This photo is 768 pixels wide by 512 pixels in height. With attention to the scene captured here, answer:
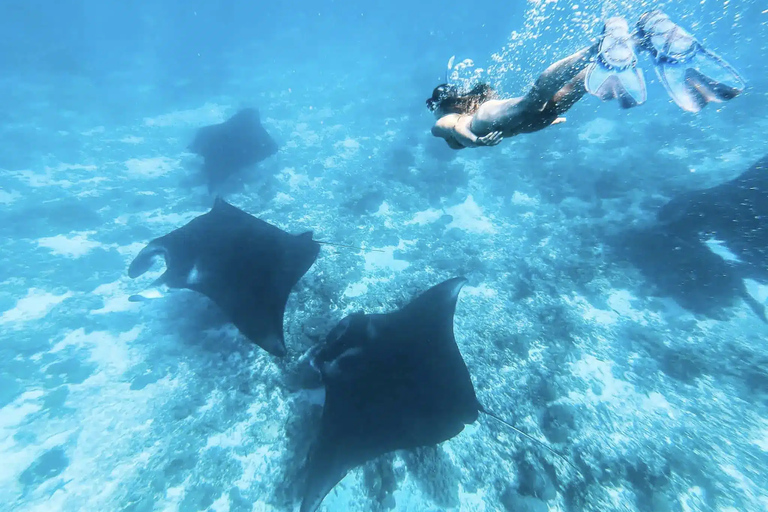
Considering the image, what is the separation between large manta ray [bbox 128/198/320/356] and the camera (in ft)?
20.4

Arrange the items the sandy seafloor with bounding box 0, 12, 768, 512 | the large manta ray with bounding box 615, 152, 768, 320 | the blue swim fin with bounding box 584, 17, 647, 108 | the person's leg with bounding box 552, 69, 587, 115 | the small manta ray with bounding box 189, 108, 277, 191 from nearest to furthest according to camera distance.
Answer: the blue swim fin with bounding box 584, 17, 647, 108, the person's leg with bounding box 552, 69, 587, 115, the sandy seafloor with bounding box 0, 12, 768, 512, the large manta ray with bounding box 615, 152, 768, 320, the small manta ray with bounding box 189, 108, 277, 191

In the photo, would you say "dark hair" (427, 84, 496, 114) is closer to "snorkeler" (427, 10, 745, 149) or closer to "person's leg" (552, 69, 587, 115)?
"snorkeler" (427, 10, 745, 149)

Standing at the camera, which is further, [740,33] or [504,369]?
[740,33]

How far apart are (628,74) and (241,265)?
663 cm

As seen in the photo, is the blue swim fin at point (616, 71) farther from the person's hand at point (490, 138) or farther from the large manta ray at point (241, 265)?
the large manta ray at point (241, 265)

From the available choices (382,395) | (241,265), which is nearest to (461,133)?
(382,395)

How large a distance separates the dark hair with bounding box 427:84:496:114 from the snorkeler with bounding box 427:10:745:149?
45.9 inches

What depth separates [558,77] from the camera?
2.94 metres

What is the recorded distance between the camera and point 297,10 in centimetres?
5078

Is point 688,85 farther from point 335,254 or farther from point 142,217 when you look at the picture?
point 142,217

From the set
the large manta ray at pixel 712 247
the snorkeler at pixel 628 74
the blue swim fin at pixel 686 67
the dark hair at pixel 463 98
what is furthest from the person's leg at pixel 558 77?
the large manta ray at pixel 712 247

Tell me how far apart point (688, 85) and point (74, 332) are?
1250 cm

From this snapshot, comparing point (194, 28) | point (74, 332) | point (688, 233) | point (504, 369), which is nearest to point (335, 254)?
point (504, 369)

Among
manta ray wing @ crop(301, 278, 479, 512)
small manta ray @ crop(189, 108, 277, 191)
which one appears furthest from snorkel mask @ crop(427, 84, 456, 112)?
small manta ray @ crop(189, 108, 277, 191)
